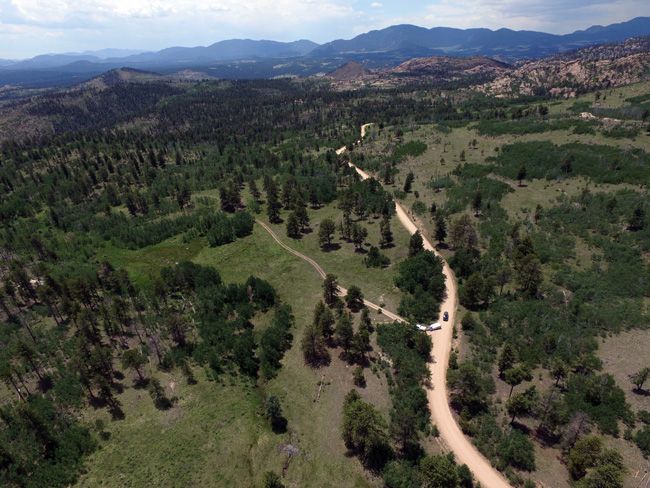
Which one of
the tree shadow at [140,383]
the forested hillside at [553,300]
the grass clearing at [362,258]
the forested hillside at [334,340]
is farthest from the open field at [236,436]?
the grass clearing at [362,258]

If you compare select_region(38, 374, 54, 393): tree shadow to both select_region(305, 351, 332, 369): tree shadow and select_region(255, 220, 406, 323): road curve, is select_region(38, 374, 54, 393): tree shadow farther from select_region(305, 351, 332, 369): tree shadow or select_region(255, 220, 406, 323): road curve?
select_region(255, 220, 406, 323): road curve

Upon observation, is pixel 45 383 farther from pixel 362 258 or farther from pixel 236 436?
pixel 362 258

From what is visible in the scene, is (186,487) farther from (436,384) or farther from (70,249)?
(70,249)

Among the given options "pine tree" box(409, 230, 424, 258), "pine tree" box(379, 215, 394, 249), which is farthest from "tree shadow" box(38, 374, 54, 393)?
"pine tree" box(409, 230, 424, 258)

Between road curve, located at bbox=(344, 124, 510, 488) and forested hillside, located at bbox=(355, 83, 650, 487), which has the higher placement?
forested hillside, located at bbox=(355, 83, 650, 487)

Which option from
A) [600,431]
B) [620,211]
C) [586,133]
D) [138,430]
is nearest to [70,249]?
[138,430]

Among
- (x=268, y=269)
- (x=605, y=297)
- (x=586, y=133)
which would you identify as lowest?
(x=268, y=269)

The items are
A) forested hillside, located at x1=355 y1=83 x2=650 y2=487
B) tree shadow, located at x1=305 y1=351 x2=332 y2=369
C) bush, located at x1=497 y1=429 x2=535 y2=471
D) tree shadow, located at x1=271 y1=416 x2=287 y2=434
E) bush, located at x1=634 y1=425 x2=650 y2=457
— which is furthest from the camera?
tree shadow, located at x1=305 y1=351 x2=332 y2=369

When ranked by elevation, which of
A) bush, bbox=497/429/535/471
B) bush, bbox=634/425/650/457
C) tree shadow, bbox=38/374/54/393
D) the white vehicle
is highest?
bush, bbox=634/425/650/457

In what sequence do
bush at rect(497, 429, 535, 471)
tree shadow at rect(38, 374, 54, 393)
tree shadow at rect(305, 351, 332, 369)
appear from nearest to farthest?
bush at rect(497, 429, 535, 471)
tree shadow at rect(38, 374, 54, 393)
tree shadow at rect(305, 351, 332, 369)
